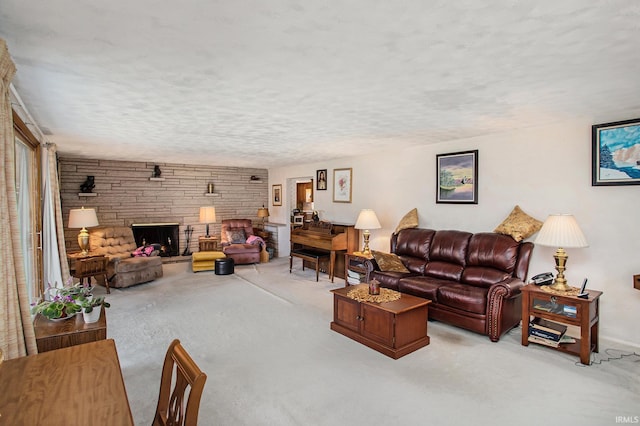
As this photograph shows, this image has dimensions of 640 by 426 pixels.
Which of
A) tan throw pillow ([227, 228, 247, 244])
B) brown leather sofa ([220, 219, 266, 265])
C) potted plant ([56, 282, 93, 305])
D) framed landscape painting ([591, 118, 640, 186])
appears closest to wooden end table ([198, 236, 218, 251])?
brown leather sofa ([220, 219, 266, 265])

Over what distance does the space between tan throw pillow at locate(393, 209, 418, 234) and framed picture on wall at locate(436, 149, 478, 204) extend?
0.40m

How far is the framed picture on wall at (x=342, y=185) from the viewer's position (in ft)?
21.1

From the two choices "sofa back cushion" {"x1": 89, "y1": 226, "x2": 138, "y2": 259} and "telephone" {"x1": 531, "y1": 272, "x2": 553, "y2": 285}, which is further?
"sofa back cushion" {"x1": 89, "y1": 226, "x2": 138, "y2": 259}

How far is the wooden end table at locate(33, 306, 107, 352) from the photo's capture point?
234 centimetres

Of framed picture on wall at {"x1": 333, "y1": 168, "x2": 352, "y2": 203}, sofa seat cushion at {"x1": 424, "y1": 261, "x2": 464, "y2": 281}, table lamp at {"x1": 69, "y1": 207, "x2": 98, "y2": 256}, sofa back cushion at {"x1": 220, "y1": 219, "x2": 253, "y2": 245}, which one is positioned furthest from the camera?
sofa back cushion at {"x1": 220, "y1": 219, "x2": 253, "y2": 245}

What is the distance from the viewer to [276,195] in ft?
29.0

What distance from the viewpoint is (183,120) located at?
353 centimetres

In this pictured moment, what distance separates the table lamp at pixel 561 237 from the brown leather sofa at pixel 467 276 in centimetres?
41

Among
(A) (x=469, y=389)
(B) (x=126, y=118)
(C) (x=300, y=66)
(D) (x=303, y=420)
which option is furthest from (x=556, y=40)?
(B) (x=126, y=118)

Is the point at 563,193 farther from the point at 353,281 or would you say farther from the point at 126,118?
the point at 126,118

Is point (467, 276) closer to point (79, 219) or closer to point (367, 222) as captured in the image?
point (367, 222)

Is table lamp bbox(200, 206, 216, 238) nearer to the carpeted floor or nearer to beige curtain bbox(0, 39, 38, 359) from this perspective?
the carpeted floor

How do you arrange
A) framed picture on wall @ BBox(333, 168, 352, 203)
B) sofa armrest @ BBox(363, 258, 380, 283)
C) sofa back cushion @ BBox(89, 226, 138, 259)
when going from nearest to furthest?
sofa armrest @ BBox(363, 258, 380, 283)
sofa back cushion @ BBox(89, 226, 138, 259)
framed picture on wall @ BBox(333, 168, 352, 203)

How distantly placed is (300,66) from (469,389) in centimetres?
262
